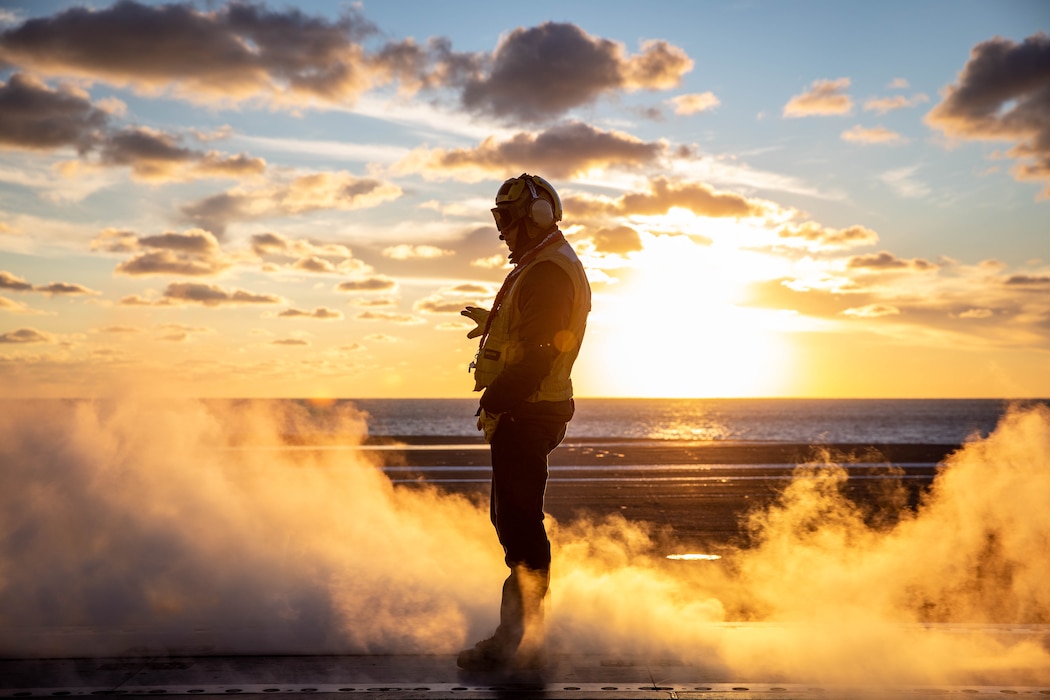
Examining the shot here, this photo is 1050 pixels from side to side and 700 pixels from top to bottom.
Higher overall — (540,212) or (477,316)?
(540,212)

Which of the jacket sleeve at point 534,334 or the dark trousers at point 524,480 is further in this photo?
the dark trousers at point 524,480

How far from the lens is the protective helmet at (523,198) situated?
14.2 feet

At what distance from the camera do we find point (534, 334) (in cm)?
Result: 402

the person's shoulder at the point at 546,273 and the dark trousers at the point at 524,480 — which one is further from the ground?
the person's shoulder at the point at 546,273

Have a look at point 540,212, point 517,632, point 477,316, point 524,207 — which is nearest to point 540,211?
point 540,212

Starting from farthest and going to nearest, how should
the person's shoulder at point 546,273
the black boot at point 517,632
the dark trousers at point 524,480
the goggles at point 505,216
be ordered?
the goggles at point 505,216
the dark trousers at point 524,480
the person's shoulder at point 546,273
the black boot at point 517,632

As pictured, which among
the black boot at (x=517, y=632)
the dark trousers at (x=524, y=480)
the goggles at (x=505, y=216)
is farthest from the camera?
the goggles at (x=505, y=216)

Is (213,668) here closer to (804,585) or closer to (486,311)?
(486,311)

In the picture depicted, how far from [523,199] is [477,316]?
2.31 feet

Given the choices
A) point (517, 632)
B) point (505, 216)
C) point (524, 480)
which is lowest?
point (517, 632)

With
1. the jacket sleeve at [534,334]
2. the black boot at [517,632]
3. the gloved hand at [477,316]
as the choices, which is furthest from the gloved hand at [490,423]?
the black boot at [517,632]

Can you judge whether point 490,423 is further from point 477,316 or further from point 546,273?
point 546,273

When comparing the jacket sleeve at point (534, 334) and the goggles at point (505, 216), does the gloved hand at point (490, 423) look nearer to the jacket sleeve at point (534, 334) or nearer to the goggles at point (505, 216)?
the jacket sleeve at point (534, 334)

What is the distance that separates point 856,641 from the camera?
4180mm
